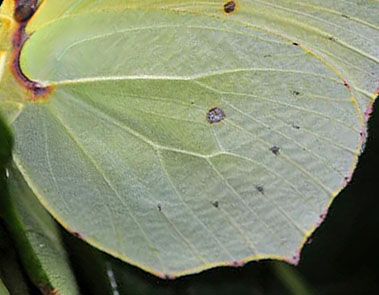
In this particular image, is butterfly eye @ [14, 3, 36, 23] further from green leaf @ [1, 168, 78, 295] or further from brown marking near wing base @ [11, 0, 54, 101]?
green leaf @ [1, 168, 78, 295]

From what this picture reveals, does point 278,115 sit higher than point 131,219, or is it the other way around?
point 278,115

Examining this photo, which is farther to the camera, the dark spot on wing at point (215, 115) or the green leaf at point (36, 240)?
the dark spot on wing at point (215, 115)

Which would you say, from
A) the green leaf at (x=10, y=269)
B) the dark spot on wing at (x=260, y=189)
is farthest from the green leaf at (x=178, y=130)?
the green leaf at (x=10, y=269)

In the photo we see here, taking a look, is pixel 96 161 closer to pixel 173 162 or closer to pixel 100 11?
pixel 173 162

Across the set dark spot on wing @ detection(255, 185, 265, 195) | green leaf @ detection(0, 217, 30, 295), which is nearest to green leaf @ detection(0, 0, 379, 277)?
dark spot on wing @ detection(255, 185, 265, 195)

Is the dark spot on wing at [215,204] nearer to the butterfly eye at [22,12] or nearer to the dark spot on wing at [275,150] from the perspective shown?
the dark spot on wing at [275,150]

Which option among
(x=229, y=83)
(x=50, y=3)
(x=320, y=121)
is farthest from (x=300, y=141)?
(x=50, y=3)

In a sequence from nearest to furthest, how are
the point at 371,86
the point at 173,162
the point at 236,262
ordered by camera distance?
the point at 236,262
the point at 173,162
the point at 371,86

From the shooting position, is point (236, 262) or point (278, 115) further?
point (278, 115)

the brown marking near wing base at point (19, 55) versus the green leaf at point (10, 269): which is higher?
the brown marking near wing base at point (19, 55)
